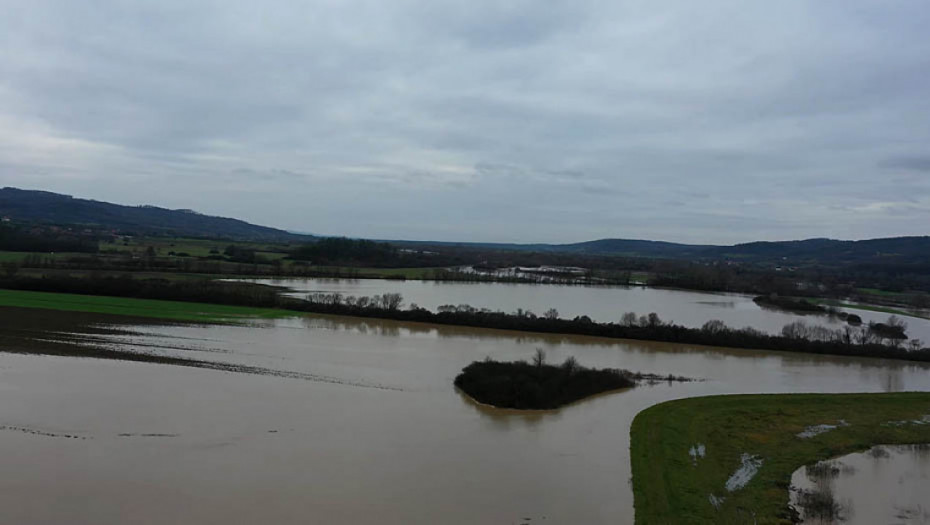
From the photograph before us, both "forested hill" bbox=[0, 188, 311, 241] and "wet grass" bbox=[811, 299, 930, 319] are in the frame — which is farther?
"forested hill" bbox=[0, 188, 311, 241]

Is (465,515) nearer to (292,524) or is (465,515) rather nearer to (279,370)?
(292,524)

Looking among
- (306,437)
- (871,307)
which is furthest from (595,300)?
(306,437)

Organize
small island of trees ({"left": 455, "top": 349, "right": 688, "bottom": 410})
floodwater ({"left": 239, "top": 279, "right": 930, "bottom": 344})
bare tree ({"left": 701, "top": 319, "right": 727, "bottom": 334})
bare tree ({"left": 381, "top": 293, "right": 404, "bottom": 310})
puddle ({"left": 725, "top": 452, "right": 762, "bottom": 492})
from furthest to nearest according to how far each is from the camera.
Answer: floodwater ({"left": 239, "top": 279, "right": 930, "bottom": 344})
bare tree ({"left": 381, "top": 293, "right": 404, "bottom": 310})
bare tree ({"left": 701, "top": 319, "right": 727, "bottom": 334})
small island of trees ({"left": 455, "top": 349, "right": 688, "bottom": 410})
puddle ({"left": 725, "top": 452, "right": 762, "bottom": 492})

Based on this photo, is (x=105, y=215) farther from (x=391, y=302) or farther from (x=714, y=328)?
(x=714, y=328)

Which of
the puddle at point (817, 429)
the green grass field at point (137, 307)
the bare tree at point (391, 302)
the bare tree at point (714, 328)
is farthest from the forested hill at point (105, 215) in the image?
the puddle at point (817, 429)

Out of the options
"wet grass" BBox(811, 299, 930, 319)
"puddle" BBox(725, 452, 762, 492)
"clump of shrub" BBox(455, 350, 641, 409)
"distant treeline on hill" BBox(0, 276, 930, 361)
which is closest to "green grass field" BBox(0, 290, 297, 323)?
"distant treeline on hill" BBox(0, 276, 930, 361)

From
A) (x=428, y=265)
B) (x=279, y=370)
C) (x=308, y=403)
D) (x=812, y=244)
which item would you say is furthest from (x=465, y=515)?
(x=812, y=244)

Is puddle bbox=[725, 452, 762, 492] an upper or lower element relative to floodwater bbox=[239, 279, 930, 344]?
lower

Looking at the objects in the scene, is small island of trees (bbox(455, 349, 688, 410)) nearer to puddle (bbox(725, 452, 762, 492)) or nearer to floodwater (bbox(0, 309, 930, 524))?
floodwater (bbox(0, 309, 930, 524))
